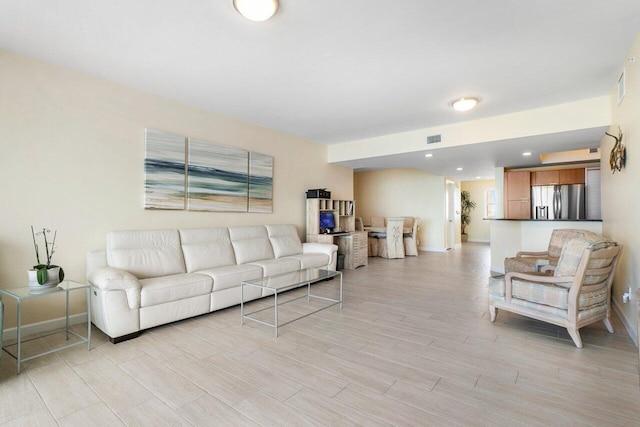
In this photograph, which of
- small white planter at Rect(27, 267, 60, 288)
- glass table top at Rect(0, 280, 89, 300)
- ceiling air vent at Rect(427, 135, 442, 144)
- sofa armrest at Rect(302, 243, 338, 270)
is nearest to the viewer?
glass table top at Rect(0, 280, 89, 300)

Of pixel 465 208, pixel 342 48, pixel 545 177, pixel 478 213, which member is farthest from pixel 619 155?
pixel 478 213

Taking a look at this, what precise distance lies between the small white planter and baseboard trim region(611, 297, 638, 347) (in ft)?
16.0

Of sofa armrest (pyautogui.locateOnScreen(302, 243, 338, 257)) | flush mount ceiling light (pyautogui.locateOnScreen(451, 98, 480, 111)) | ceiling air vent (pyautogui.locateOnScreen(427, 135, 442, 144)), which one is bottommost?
sofa armrest (pyautogui.locateOnScreen(302, 243, 338, 257))

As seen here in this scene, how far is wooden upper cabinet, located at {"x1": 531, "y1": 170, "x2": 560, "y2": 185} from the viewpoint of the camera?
680cm

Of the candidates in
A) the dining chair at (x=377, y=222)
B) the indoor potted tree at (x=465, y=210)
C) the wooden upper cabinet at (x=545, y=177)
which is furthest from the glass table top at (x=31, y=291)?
the indoor potted tree at (x=465, y=210)

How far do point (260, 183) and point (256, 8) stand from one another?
3.15 metres

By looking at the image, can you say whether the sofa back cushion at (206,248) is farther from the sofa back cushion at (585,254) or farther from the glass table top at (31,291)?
the sofa back cushion at (585,254)

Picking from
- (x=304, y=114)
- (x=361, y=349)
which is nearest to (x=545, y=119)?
(x=304, y=114)

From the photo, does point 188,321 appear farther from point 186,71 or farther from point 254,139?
point 254,139

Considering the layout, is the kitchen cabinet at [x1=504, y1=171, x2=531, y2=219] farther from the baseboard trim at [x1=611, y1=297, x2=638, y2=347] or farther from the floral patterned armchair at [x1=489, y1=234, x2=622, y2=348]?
the floral patterned armchair at [x1=489, y1=234, x2=622, y2=348]

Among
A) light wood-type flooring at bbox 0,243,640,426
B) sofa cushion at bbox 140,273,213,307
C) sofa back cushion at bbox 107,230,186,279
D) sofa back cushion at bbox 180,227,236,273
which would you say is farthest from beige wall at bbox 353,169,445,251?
sofa cushion at bbox 140,273,213,307

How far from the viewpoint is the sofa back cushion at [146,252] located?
323 centimetres

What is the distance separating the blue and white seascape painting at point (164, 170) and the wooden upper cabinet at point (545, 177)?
723 cm

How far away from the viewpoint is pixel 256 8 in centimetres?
211
